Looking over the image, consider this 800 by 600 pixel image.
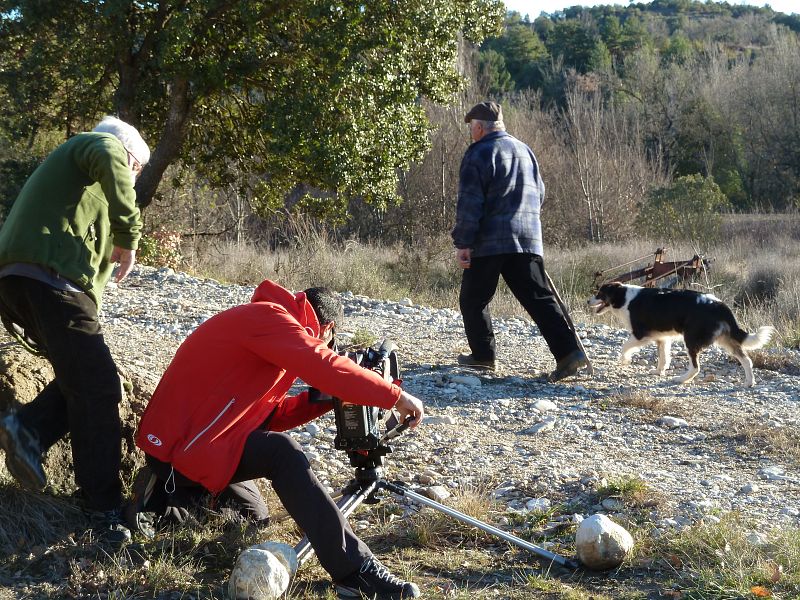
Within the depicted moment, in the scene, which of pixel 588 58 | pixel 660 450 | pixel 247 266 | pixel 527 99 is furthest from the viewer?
pixel 588 58

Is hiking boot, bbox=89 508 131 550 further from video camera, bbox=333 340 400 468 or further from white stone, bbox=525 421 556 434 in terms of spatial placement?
white stone, bbox=525 421 556 434

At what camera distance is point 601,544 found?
4.17 meters

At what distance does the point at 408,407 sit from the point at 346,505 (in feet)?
1.82

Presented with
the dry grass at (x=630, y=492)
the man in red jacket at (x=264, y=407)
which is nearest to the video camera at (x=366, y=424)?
the man in red jacket at (x=264, y=407)

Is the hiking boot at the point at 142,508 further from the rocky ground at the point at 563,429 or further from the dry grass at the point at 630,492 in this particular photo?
the dry grass at the point at 630,492

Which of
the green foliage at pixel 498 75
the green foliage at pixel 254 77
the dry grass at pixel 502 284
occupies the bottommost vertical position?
the dry grass at pixel 502 284

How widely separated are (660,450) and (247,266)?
10.5 metres

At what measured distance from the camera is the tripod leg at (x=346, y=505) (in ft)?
13.0

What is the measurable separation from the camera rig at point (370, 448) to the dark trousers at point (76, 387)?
1.01 m

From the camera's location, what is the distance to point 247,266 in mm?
15672

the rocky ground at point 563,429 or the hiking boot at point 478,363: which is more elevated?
the hiking boot at point 478,363

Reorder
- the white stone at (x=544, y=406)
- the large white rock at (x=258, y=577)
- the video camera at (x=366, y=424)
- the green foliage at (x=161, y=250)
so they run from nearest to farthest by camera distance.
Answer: the large white rock at (x=258, y=577), the video camera at (x=366, y=424), the white stone at (x=544, y=406), the green foliage at (x=161, y=250)

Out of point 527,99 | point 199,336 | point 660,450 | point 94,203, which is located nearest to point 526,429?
point 660,450

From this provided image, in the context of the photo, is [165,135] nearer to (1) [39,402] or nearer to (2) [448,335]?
(2) [448,335]
